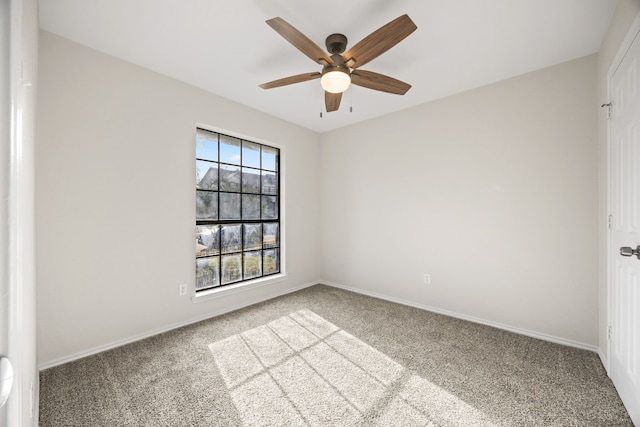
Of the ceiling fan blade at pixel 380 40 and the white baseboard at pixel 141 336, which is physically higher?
the ceiling fan blade at pixel 380 40

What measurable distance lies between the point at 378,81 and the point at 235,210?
2.26m

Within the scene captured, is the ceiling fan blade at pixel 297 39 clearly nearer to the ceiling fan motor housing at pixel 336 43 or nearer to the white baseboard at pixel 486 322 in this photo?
the ceiling fan motor housing at pixel 336 43

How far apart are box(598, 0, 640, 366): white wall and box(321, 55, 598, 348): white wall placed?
0.40 ft

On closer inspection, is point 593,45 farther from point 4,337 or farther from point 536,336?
point 4,337

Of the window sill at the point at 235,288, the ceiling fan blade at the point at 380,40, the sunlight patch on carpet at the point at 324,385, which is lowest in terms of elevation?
the sunlight patch on carpet at the point at 324,385

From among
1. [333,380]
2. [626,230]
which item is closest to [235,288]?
[333,380]

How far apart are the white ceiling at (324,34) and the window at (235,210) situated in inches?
33.5

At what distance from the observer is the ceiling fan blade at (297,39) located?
5.33 ft

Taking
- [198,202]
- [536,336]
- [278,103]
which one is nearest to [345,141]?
[278,103]

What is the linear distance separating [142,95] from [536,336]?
4.38 m

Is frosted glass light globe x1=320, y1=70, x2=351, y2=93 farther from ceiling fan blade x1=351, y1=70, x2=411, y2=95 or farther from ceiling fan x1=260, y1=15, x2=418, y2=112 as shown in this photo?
ceiling fan blade x1=351, y1=70, x2=411, y2=95

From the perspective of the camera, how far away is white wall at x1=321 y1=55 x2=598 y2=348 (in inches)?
96.0

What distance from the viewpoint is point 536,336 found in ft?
8.61

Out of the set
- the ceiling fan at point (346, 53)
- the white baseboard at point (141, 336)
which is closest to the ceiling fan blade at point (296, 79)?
the ceiling fan at point (346, 53)
